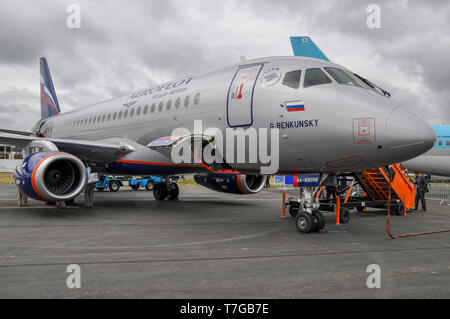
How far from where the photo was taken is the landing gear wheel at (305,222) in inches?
290

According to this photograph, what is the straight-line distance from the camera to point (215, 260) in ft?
16.8

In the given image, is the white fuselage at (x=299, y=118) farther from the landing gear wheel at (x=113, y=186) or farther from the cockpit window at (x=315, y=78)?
the landing gear wheel at (x=113, y=186)

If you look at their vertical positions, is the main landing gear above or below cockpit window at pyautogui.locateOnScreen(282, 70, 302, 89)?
below

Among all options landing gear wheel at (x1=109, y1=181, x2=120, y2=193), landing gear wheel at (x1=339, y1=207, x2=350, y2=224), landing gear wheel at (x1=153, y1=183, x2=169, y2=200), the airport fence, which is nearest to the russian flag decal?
landing gear wheel at (x1=339, y1=207, x2=350, y2=224)

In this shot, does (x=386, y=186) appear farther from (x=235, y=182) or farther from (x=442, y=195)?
(x=442, y=195)

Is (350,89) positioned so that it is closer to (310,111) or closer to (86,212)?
(310,111)

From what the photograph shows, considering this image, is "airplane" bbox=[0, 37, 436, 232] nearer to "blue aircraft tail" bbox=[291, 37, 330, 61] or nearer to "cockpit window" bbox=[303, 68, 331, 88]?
"cockpit window" bbox=[303, 68, 331, 88]

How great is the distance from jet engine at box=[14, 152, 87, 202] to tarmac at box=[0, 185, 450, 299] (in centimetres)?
76

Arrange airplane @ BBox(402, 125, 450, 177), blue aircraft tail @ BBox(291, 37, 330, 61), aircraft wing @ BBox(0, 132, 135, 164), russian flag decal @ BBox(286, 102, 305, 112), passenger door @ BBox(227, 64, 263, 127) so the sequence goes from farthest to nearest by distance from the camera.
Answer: blue aircraft tail @ BBox(291, 37, 330, 61) < airplane @ BBox(402, 125, 450, 177) < aircraft wing @ BBox(0, 132, 135, 164) < passenger door @ BBox(227, 64, 263, 127) < russian flag decal @ BBox(286, 102, 305, 112)

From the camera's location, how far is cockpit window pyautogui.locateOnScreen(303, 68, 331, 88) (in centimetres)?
703

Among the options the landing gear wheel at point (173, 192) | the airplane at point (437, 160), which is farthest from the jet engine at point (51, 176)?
the airplane at point (437, 160)

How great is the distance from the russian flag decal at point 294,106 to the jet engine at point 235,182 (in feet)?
18.9

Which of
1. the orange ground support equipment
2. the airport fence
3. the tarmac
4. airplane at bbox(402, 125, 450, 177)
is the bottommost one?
the airport fence

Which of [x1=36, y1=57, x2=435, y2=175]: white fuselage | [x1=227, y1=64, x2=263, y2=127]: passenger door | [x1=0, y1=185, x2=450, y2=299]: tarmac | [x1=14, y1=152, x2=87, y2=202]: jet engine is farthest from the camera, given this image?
[x1=14, y1=152, x2=87, y2=202]: jet engine
